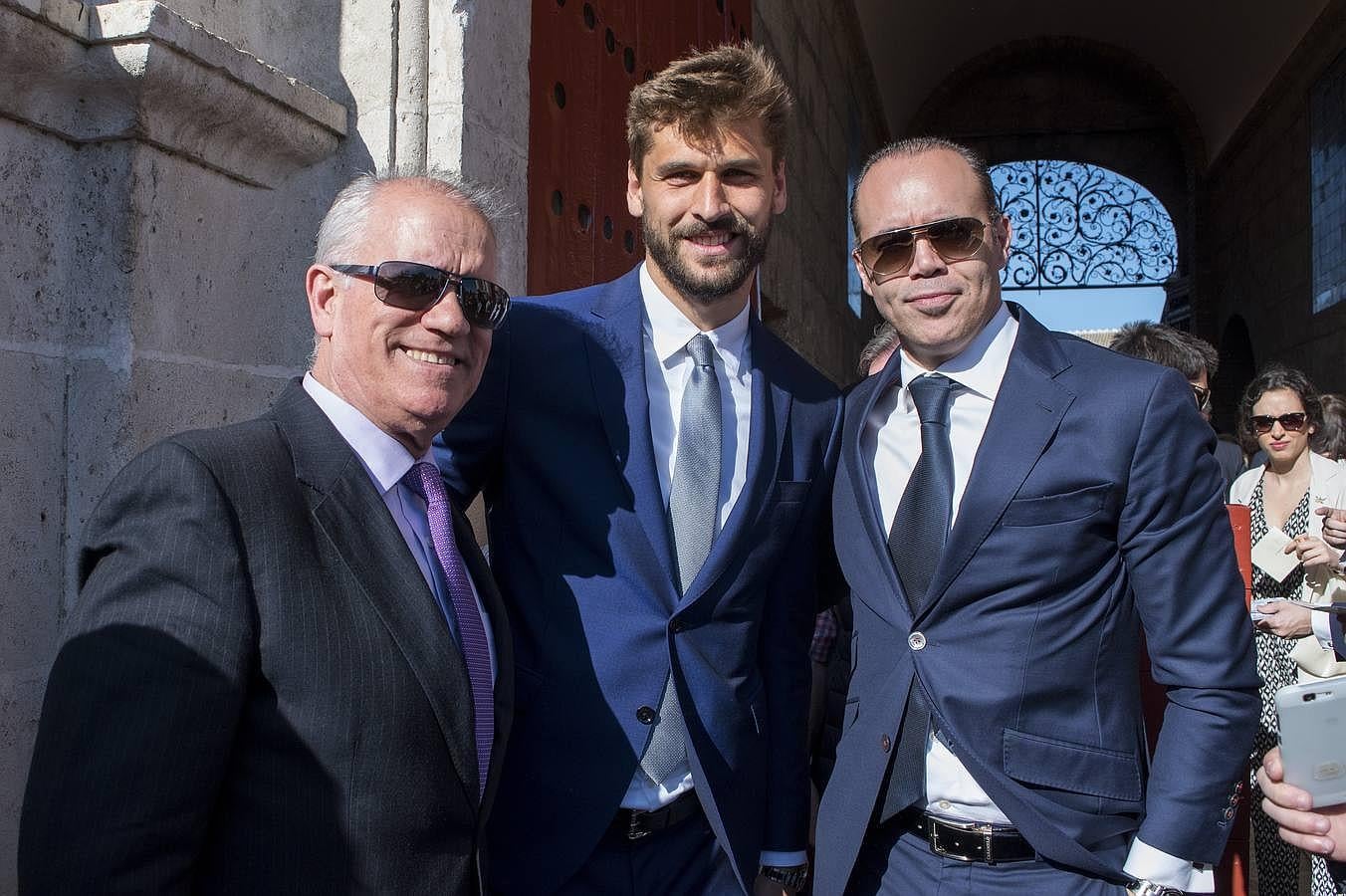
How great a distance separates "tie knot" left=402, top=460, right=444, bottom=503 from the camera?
4.89 feet

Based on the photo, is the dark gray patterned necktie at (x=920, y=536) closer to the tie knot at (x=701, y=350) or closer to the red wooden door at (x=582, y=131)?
the tie knot at (x=701, y=350)

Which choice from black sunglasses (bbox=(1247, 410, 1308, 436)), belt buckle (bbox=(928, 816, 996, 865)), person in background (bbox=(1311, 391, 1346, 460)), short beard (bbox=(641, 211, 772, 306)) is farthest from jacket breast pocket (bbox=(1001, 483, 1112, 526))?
person in background (bbox=(1311, 391, 1346, 460))

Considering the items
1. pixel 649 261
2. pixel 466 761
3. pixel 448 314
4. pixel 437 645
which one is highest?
pixel 649 261

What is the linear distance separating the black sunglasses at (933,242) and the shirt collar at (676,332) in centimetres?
28

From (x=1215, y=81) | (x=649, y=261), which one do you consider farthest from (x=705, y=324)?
(x=1215, y=81)

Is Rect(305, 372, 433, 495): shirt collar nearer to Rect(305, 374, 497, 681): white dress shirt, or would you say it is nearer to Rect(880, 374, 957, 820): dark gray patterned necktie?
Rect(305, 374, 497, 681): white dress shirt

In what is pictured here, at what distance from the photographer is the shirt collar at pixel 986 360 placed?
75.5 inches

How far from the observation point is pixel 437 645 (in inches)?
51.6

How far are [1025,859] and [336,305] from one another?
1.33m

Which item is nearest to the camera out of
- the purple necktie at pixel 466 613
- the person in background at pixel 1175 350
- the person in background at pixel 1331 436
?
the purple necktie at pixel 466 613

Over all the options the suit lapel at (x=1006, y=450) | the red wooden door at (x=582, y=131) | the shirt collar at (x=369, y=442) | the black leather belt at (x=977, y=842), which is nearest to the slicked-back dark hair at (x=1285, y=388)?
the red wooden door at (x=582, y=131)

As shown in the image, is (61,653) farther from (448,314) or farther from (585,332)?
(585,332)

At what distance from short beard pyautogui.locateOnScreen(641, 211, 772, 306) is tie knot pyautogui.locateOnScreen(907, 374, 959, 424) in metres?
0.36

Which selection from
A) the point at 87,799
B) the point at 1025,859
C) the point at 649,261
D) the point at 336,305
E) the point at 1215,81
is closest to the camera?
the point at 87,799
